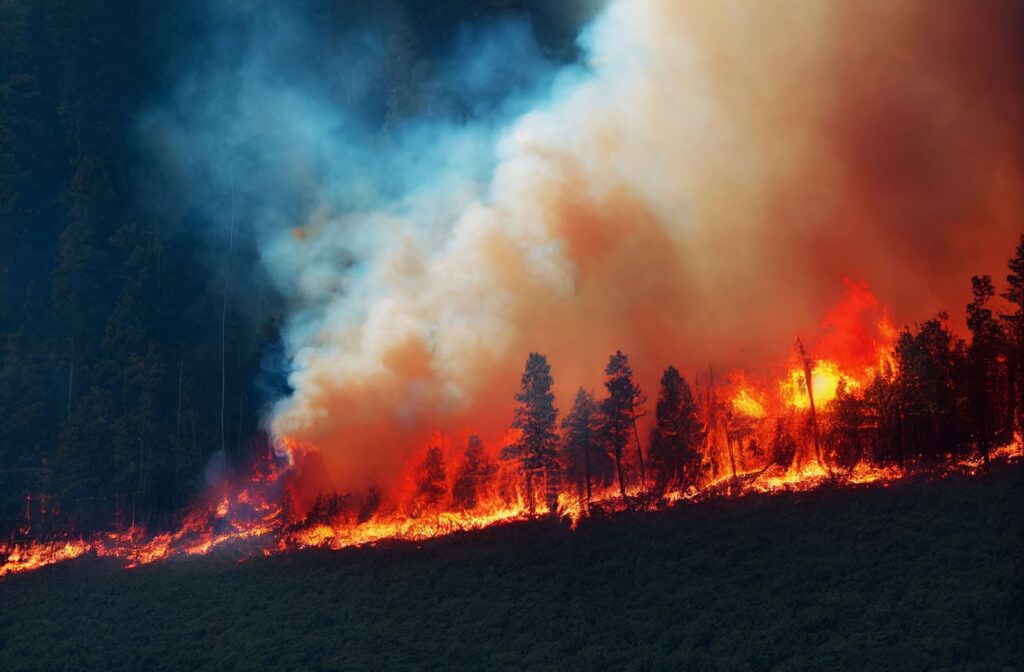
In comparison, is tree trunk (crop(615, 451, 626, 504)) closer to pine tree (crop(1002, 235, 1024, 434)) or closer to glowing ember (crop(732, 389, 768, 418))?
glowing ember (crop(732, 389, 768, 418))

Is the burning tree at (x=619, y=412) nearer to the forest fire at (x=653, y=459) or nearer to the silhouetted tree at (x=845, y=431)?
the forest fire at (x=653, y=459)

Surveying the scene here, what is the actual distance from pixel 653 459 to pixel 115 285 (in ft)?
180

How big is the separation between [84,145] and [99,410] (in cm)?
2719

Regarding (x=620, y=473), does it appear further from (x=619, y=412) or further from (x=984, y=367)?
(x=984, y=367)

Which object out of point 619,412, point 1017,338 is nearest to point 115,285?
point 619,412

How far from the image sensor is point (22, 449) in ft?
274

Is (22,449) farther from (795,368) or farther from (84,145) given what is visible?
(795,368)

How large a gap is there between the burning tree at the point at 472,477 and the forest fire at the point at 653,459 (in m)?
0.09

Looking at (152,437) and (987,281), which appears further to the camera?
(152,437)

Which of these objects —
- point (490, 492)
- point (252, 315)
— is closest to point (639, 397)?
point (490, 492)

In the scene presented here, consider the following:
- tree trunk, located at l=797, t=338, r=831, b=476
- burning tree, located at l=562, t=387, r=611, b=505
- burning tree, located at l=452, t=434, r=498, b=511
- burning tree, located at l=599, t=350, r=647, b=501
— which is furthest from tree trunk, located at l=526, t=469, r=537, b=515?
tree trunk, located at l=797, t=338, r=831, b=476

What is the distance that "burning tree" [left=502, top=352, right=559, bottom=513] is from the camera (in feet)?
216

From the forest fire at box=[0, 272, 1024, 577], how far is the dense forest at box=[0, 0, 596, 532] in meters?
11.5

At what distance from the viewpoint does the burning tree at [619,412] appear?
66.6m
